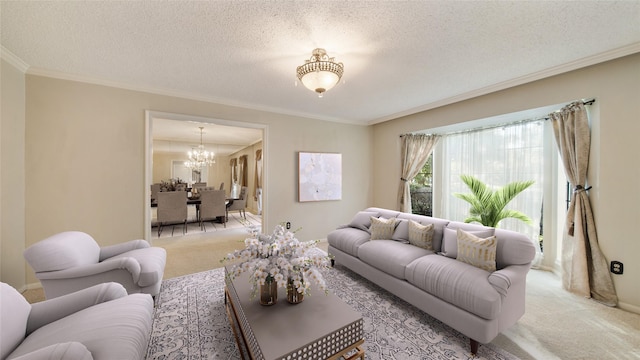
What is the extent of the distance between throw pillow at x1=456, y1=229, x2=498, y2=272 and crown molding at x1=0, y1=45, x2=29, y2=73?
4.85 metres

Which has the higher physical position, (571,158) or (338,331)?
(571,158)

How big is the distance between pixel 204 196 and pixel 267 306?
15.4ft

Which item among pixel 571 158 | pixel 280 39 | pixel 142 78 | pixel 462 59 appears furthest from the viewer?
pixel 142 78

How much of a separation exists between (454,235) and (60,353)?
2.86 metres

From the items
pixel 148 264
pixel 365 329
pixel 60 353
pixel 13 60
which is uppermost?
pixel 13 60

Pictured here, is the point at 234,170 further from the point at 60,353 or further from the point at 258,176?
the point at 60,353

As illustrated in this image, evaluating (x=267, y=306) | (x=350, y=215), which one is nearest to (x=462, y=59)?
(x=267, y=306)

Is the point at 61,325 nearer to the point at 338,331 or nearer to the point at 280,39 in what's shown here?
the point at 338,331

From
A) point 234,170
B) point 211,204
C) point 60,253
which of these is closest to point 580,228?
point 60,253

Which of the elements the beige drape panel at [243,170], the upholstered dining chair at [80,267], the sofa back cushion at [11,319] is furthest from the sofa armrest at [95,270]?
the beige drape panel at [243,170]

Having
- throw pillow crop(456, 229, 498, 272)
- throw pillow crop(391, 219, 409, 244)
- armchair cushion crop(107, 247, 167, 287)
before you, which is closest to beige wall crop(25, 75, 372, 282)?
armchair cushion crop(107, 247, 167, 287)

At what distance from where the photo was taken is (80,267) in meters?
1.93

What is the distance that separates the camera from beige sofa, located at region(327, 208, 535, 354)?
169 cm

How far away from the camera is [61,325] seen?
1.23 m
